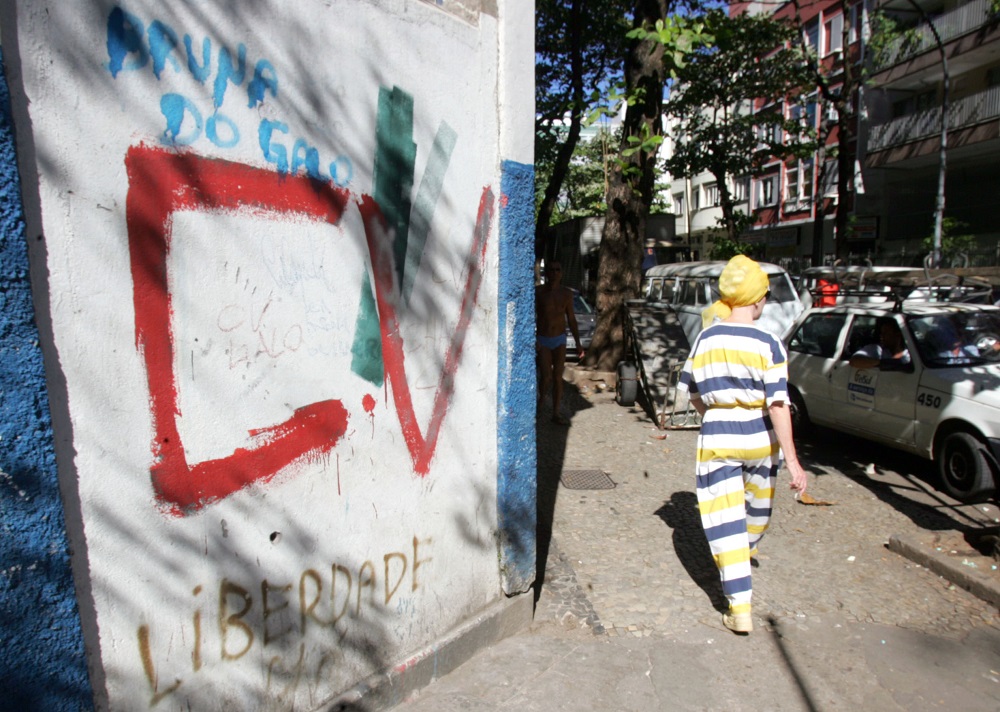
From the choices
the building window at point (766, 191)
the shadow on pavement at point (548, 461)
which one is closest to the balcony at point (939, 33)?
the building window at point (766, 191)

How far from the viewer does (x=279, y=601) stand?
2.63m

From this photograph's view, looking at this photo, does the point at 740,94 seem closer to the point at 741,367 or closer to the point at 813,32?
the point at 813,32

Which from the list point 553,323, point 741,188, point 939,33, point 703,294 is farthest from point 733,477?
point 741,188

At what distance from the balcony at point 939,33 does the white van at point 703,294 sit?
13848 millimetres

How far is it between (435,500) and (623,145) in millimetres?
8442

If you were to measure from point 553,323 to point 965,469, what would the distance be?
4.15 metres

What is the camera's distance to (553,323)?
8.18 metres

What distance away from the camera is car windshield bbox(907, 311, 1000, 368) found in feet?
21.0

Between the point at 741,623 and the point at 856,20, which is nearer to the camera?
the point at 741,623

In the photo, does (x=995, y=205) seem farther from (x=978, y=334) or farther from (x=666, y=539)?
(x=666, y=539)

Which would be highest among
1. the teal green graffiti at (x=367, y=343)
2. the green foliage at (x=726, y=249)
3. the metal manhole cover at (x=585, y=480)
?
the green foliage at (x=726, y=249)

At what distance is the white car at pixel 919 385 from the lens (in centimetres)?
586

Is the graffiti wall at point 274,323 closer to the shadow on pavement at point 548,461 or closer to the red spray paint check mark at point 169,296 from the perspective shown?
the red spray paint check mark at point 169,296

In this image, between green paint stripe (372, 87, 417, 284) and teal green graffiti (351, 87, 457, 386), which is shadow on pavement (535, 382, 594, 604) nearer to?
teal green graffiti (351, 87, 457, 386)
